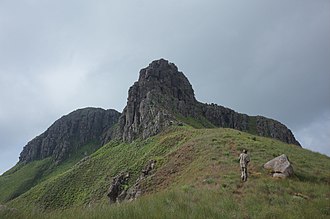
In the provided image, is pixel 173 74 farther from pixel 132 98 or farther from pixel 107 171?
pixel 107 171

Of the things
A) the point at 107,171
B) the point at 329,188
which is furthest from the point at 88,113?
the point at 329,188

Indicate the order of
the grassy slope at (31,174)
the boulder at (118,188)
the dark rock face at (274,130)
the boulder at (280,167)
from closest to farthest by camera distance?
the boulder at (280,167) < the boulder at (118,188) < the grassy slope at (31,174) < the dark rock face at (274,130)

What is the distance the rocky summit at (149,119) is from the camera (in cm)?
7538

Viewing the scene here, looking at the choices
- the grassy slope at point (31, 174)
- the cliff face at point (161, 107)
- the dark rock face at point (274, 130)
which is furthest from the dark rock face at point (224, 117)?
the grassy slope at point (31, 174)

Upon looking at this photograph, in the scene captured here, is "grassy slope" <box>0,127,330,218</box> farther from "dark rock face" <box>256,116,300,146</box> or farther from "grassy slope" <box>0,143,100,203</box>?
"dark rock face" <box>256,116,300,146</box>

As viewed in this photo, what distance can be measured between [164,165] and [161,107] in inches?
1612

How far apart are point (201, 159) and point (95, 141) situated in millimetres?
142221

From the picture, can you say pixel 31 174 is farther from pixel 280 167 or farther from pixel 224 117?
pixel 280 167

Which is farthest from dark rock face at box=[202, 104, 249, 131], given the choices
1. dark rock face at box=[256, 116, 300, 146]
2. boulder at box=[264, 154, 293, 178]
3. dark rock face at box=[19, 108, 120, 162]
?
boulder at box=[264, 154, 293, 178]

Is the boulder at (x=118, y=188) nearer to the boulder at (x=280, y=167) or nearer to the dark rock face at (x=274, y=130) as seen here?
the boulder at (x=280, y=167)

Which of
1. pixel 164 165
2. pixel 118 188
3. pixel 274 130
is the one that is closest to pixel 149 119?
pixel 118 188

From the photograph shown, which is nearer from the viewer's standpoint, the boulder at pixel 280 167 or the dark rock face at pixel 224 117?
the boulder at pixel 280 167

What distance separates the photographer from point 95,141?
164 metres

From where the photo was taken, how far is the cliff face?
234ft
